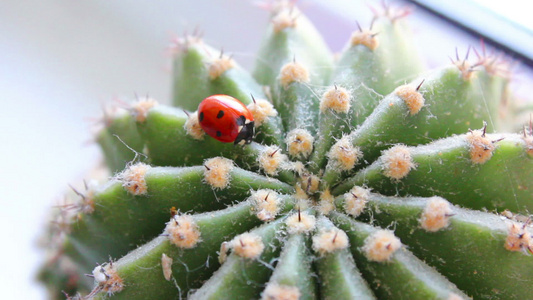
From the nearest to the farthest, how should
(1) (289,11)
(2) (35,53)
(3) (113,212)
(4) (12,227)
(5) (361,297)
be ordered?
(5) (361,297) < (3) (113,212) < (1) (289,11) < (4) (12,227) < (2) (35,53)

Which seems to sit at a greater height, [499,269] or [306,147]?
[306,147]

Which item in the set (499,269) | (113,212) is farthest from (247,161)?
(499,269)

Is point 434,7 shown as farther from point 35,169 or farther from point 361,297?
point 35,169

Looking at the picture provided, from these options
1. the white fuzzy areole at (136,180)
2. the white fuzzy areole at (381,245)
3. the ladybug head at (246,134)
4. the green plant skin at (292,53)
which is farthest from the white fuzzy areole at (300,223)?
the green plant skin at (292,53)

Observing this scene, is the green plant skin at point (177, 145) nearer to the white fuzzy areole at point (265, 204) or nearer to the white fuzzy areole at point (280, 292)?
the white fuzzy areole at point (265, 204)

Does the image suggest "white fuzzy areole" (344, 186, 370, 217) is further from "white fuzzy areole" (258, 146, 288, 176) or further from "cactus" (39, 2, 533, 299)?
"white fuzzy areole" (258, 146, 288, 176)

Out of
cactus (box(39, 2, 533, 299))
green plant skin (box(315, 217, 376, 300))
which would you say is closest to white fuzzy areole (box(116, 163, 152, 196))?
cactus (box(39, 2, 533, 299))
